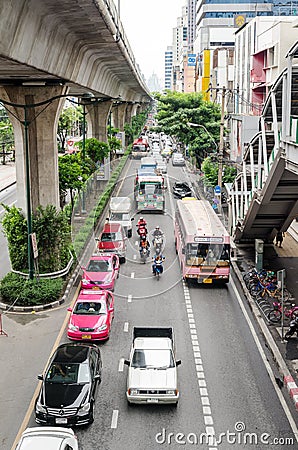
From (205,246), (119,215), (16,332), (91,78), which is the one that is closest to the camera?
(16,332)

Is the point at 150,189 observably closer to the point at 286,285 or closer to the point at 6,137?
the point at 286,285

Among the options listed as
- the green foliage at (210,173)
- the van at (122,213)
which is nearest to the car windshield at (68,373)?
the van at (122,213)

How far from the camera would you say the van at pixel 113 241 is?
25.8m

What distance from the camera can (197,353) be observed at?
16719 millimetres

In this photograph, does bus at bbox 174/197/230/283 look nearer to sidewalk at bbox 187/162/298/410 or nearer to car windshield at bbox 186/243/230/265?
car windshield at bbox 186/243/230/265

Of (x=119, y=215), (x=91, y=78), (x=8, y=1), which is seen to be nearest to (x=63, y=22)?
(x=8, y=1)

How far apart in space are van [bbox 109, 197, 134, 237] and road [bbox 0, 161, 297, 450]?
565 centimetres

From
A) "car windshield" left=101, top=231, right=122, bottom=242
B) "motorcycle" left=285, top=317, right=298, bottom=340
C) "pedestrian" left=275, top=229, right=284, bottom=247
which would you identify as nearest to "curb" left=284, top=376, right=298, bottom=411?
"motorcycle" left=285, top=317, right=298, bottom=340

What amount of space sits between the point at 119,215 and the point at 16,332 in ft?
44.4

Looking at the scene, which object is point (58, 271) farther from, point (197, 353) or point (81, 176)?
point (81, 176)

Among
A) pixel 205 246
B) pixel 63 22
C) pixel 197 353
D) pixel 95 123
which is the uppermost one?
pixel 63 22

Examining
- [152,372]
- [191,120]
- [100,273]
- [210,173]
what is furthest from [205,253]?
[191,120]

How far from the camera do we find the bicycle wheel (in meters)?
18.8

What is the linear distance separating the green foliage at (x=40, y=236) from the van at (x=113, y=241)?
3471 millimetres
